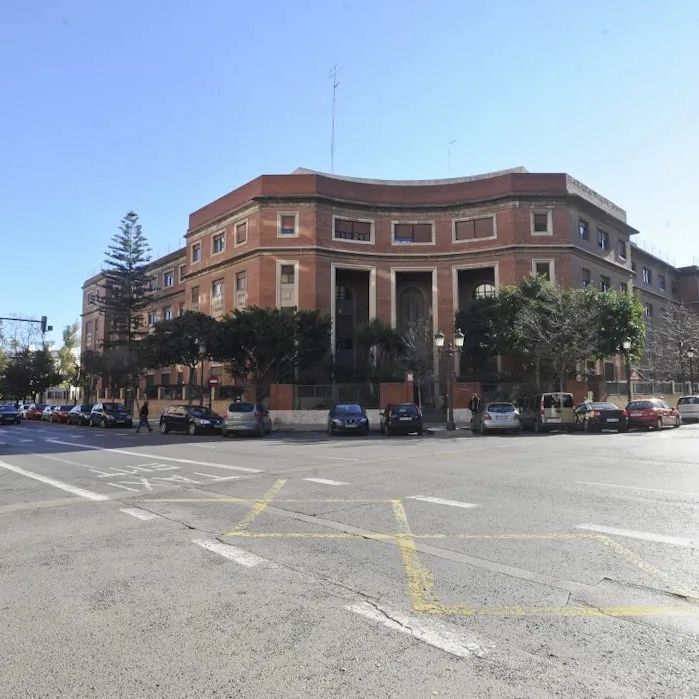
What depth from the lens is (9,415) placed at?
142 feet

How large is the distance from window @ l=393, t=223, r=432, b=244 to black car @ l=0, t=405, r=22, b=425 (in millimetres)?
32290

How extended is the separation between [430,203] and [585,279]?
13.6 m

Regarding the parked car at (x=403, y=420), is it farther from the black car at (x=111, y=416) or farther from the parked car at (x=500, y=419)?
the black car at (x=111, y=416)

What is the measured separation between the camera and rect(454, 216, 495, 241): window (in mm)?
44125

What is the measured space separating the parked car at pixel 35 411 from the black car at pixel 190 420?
26648 millimetres

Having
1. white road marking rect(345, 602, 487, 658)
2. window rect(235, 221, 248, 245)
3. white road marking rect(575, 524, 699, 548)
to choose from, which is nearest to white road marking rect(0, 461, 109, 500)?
white road marking rect(345, 602, 487, 658)

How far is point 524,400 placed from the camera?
28141 millimetres

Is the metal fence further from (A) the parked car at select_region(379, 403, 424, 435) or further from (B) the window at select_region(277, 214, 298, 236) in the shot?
(B) the window at select_region(277, 214, 298, 236)

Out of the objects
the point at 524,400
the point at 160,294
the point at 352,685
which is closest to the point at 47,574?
the point at 352,685

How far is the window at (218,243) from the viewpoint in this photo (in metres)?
48.5

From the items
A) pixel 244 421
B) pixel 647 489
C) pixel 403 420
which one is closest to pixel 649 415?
pixel 403 420

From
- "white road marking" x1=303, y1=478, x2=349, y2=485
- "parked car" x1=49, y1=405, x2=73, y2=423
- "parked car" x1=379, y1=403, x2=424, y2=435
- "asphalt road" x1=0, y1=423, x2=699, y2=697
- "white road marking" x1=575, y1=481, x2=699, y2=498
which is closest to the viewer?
"asphalt road" x1=0, y1=423, x2=699, y2=697

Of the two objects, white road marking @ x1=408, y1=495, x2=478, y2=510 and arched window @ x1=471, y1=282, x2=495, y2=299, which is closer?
white road marking @ x1=408, y1=495, x2=478, y2=510

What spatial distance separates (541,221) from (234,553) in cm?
4225
